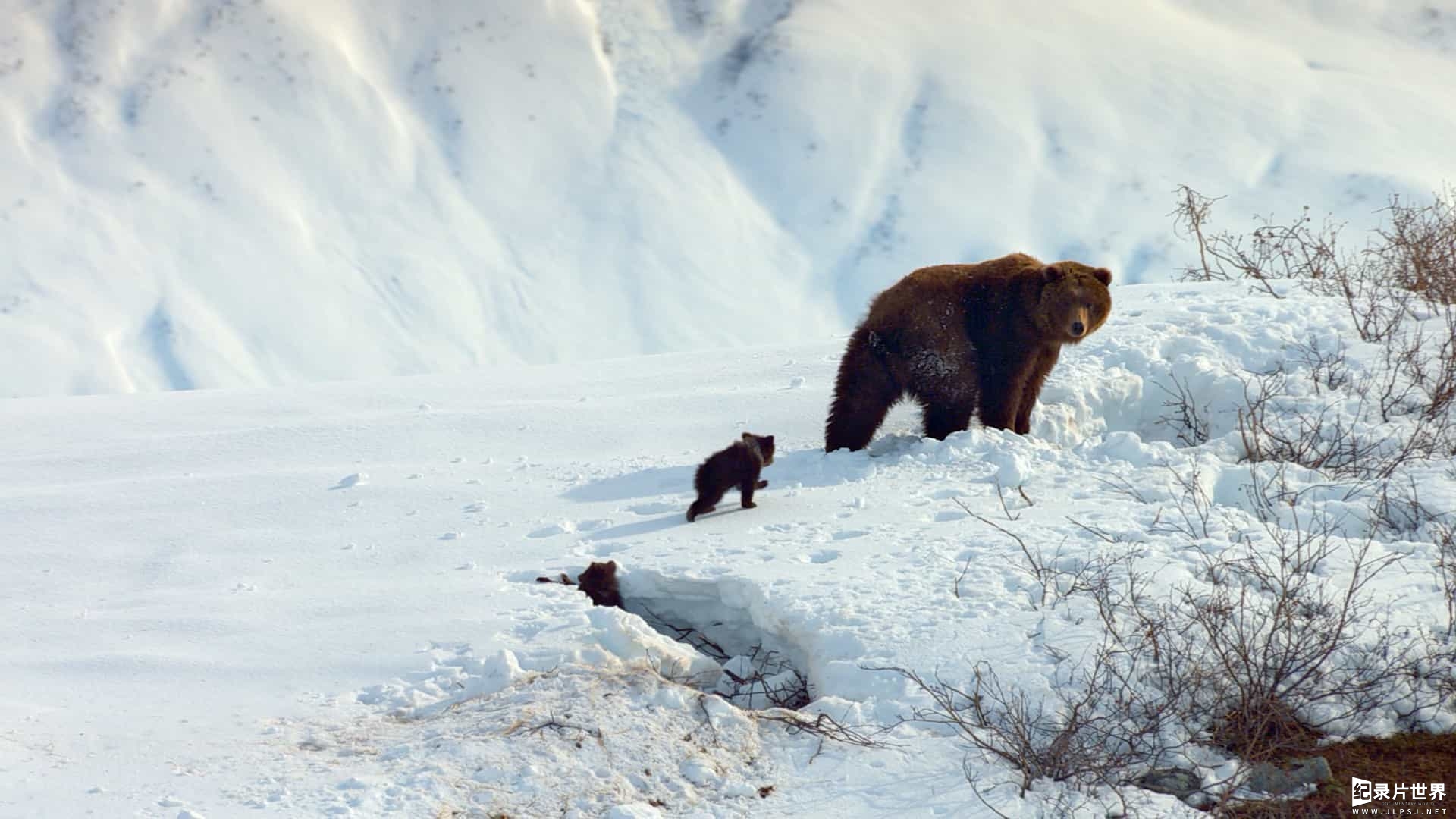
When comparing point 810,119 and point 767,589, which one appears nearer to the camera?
point 767,589

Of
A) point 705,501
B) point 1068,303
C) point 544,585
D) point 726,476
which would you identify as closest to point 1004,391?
point 1068,303

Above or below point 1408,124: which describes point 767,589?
below

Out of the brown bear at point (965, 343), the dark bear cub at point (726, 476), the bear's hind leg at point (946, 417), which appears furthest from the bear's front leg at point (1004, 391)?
the dark bear cub at point (726, 476)

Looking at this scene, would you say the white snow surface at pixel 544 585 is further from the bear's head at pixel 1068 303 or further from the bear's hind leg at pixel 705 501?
the bear's head at pixel 1068 303

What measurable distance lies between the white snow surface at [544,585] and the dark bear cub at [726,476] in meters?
0.11

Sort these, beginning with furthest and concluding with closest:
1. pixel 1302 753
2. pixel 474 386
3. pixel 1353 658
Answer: pixel 474 386, pixel 1353 658, pixel 1302 753

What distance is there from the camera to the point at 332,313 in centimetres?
1429

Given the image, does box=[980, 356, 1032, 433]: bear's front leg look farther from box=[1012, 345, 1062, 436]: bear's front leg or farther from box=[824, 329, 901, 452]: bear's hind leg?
box=[824, 329, 901, 452]: bear's hind leg

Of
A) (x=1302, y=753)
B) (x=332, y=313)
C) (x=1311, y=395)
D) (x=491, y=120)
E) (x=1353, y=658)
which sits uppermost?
(x=491, y=120)

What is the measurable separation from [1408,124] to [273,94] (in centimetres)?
1606

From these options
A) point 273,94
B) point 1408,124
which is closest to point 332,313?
point 273,94

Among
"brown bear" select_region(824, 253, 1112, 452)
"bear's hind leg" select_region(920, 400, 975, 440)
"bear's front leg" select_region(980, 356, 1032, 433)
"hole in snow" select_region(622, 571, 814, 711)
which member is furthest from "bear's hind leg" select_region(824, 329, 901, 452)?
"hole in snow" select_region(622, 571, 814, 711)

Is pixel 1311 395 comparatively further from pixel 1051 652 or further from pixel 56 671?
pixel 56 671

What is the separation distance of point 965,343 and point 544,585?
2.87 metres
